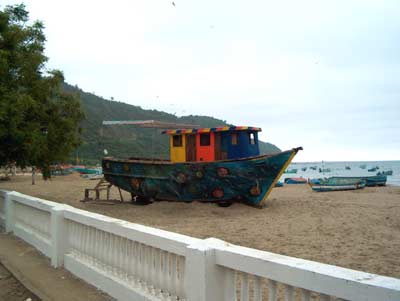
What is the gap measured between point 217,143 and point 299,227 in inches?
194

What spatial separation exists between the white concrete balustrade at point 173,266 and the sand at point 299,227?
2.70 meters

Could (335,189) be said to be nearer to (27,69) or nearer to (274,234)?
(274,234)

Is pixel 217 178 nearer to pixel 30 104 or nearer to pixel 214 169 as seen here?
pixel 214 169

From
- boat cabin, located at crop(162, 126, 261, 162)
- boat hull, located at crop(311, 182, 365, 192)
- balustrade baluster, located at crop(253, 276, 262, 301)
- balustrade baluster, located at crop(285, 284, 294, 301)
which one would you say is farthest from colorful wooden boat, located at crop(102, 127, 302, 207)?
boat hull, located at crop(311, 182, 365, 192)

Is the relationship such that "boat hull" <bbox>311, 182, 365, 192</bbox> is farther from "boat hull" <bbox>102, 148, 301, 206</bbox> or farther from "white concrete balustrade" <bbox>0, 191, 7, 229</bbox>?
"white concrete balustrade" <bbox>0, 191, 7, 229</bbox>

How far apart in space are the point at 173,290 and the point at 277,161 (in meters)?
10.4

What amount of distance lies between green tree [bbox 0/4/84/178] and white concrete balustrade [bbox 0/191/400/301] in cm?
541

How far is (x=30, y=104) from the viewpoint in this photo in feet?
34.6

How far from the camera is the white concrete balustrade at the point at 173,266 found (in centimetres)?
204

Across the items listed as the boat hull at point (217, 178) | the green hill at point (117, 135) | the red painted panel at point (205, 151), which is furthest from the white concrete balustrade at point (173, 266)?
the green hill at point (117, 135)

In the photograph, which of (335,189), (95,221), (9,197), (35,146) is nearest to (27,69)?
(35,146)

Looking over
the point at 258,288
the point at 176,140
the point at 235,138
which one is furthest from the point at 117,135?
the point at 258,288

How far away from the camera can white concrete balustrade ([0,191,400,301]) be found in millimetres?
2043

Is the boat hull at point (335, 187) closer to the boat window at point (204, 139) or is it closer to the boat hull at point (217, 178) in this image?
the boat hull at point (217, 178)
